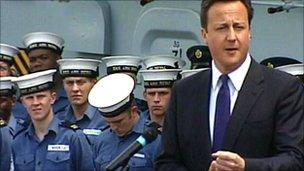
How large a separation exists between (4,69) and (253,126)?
9.88ft

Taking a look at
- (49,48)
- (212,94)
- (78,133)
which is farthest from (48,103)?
(212,94)

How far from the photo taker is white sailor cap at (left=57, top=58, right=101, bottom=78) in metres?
4.52

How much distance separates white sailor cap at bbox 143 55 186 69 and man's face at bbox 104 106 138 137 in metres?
0.62

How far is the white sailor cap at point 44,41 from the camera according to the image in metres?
5.20

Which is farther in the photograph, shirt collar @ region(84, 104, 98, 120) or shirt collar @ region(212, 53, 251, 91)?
shirt collar @ region(84, 104, 98, 120)

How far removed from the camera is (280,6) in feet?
14.1

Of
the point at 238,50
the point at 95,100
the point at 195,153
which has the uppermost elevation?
the point at 238,50

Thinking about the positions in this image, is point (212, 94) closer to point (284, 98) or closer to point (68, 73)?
point (284, 98)

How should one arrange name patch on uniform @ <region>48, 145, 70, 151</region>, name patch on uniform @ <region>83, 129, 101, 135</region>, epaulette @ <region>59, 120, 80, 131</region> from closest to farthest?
name patch on uniform @ <region>48, 145, 70, 151</region>
epaulette @ <region>59, 120, 80, 131</region>
name patch on uniform @ <region>83, 129, 101, 135</region>

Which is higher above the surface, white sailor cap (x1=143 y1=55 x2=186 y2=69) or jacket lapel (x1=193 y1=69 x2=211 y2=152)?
jacket lapel (x1=193 y1=69 x2=211 y2=152)

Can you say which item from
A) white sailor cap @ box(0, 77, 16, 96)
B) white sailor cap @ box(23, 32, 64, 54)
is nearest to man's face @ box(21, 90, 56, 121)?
white sailor cap @ box(0, 77, 16, 96)

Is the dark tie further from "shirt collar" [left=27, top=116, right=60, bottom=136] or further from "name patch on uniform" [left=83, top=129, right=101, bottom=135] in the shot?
"name patch on uniform" [left=83, top=129, right=101, bottom=135]

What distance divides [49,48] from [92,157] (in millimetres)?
1399

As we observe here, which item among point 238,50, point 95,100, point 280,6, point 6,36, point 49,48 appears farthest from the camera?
point 6,36
